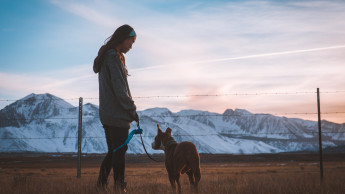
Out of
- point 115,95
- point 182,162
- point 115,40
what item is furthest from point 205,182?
point 115,40

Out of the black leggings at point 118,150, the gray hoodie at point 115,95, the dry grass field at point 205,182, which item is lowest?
the dry grass field at point 205,182

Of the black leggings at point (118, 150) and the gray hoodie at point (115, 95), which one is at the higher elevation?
the gray hoodie at point (115, 95)

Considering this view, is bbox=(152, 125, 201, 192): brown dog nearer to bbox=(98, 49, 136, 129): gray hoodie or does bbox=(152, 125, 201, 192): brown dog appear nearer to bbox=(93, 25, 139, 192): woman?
bbox=(93, 25, 139, 192): woman

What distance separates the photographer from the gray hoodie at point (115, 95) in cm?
439

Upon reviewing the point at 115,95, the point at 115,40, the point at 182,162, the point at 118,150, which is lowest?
the point at 182,162

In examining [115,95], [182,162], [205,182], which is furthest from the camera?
[205,182]

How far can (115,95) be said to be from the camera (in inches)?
177

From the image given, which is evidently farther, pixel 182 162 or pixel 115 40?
pixel 182 162

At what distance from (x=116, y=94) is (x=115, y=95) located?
0.12m

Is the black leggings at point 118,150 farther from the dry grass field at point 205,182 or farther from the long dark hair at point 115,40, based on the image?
the long dark hair at point 115,40

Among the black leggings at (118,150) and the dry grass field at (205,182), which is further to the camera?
the dry grass field at (205,182)

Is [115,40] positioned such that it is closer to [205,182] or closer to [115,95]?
[115,95]

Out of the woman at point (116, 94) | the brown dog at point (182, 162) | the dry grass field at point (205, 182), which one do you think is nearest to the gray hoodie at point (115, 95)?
the woman at point (116, 94)

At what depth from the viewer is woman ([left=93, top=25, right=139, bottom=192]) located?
14.5 feet
